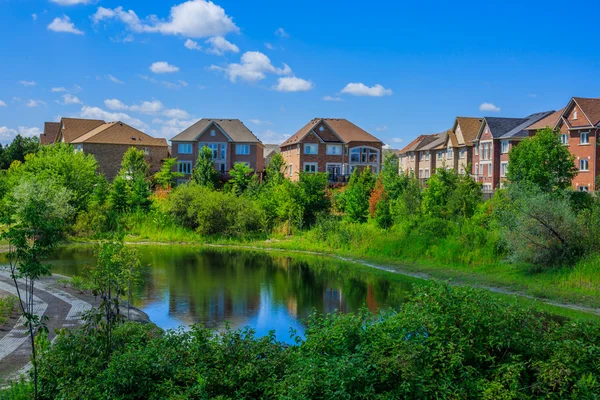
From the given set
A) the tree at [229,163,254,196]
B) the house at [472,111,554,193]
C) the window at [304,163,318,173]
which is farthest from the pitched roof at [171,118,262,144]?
the house at [472,111,554,193]

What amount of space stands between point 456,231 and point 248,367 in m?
26.2

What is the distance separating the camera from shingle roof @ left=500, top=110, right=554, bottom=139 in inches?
2284

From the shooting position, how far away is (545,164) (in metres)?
37.0

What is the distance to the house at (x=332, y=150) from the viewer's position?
67750 mm

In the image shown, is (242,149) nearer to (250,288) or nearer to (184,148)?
(184,148)

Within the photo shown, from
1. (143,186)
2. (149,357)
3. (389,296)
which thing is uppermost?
(143,186)

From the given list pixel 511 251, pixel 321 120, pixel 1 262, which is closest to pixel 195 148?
pixel 321 120

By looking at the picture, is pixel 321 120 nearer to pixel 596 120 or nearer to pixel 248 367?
pixel 596 120

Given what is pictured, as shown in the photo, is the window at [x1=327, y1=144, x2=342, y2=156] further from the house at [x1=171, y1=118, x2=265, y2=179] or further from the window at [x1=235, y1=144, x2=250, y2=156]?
the window at [x1=235, y1=144, x2=250, y2=156]

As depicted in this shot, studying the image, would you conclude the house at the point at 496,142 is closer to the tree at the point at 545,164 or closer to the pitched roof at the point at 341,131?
the pitched roof at the point at 341,131

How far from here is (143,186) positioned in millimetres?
52219

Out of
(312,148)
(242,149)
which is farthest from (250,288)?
(242,149)

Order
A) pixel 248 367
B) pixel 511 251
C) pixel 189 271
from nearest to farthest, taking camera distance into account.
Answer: pixel 248 367 < pixel 511 251 < pixel 189 271

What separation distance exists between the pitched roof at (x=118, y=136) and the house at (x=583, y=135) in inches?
1839
